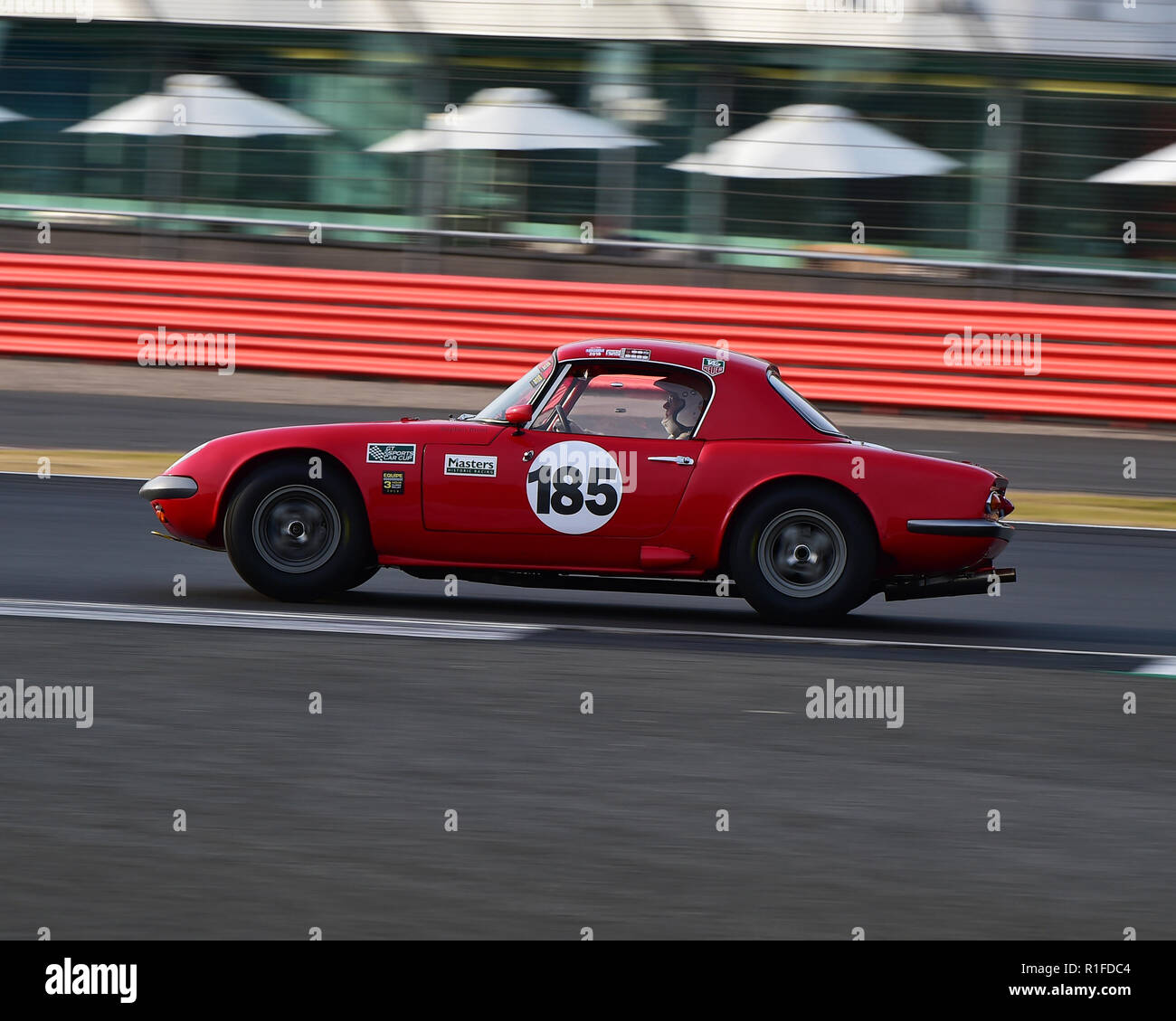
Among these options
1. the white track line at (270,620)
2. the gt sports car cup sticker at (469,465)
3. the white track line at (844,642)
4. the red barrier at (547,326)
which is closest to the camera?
the white track line at (270,620)

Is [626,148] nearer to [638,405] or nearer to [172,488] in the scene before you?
[638,405]

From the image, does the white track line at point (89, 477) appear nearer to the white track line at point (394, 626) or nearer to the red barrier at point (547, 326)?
the white track line at point (394, 626)

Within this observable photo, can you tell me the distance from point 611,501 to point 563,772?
2.57 m

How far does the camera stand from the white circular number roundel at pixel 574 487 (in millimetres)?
8070

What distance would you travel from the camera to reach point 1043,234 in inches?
718

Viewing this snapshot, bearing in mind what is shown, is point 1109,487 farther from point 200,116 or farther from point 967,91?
point 200,116

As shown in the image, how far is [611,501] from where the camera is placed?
8.07m

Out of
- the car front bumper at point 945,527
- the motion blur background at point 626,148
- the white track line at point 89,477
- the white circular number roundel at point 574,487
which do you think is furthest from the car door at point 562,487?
the motion blur background at point 626,148

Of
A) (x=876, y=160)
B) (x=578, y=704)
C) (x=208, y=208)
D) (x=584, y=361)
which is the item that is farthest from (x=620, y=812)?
(x=208, y=208)

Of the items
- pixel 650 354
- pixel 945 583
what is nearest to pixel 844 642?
pixel 945 583

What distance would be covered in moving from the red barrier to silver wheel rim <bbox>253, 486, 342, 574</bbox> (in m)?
8.67

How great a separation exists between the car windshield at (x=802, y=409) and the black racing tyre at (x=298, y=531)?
197 cm

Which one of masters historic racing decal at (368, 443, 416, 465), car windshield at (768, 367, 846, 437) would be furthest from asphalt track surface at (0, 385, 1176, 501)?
masters historic racing decal at (368, 443, 416, 465)
